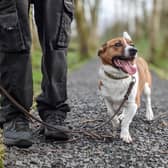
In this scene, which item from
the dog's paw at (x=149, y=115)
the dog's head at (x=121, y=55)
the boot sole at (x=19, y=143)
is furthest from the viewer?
the dog's paw at (x=149, y=115)

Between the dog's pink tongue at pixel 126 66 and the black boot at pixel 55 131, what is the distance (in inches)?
29.8

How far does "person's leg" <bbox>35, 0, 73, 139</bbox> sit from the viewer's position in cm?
414

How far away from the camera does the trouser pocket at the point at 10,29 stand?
3.87m

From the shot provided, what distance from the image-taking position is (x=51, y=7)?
4.12 m

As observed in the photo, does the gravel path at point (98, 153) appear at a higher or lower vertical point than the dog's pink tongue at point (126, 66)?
lower

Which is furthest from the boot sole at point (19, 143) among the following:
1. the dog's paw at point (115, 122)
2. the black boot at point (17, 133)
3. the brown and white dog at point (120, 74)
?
the dog's paw at point (115, 122)

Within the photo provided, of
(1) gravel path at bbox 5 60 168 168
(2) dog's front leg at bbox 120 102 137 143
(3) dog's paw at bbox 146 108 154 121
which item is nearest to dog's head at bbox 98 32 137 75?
(2) dog's front leg at bbox 120 102 137 143

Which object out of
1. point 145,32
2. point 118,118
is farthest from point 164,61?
point 145,32

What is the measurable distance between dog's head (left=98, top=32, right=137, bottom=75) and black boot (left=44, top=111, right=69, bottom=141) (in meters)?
0.75

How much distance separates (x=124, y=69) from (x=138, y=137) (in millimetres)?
688

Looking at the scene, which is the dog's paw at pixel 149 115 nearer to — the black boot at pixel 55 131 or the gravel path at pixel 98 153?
the gravel path at pixel 98 153

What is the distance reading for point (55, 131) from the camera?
4266 millimetres

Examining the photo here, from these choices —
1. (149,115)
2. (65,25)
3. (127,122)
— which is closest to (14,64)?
(65,25)

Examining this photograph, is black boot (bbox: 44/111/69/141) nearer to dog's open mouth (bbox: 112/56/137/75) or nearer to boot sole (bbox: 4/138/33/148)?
boot sole (bbox: 4/138/33/148)
